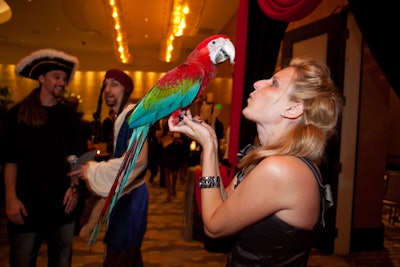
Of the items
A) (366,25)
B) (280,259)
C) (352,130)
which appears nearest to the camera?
(280,259)

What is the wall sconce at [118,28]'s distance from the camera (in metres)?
5.27

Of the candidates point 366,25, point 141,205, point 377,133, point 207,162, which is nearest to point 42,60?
point 141,205

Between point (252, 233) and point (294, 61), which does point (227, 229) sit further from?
point (294, 61)

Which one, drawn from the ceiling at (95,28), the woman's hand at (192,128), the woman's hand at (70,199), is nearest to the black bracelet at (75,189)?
the woman's hand at (70,199)

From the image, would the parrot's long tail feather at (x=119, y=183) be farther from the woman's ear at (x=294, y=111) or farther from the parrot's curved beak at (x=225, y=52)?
the woman's ear at (x=294, y=111)

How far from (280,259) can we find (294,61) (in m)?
0.61

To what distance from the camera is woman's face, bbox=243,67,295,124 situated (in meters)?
0.94

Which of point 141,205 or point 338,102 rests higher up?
point 338,102

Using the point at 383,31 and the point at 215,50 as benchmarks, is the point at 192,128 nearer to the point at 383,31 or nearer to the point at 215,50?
the point at 215,50

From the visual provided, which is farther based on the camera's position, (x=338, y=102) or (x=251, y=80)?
(x=251, y=80)

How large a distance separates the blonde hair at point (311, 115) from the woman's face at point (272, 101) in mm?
21

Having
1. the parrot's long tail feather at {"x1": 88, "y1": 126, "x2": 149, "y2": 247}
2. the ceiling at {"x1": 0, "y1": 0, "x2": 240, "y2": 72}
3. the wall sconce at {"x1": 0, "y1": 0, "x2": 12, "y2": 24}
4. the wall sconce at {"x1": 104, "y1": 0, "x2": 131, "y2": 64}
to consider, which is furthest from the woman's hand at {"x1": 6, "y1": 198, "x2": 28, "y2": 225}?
the wall sconce at {"x1": 0, "y1": 0, "x2": 12, "y2": 24}

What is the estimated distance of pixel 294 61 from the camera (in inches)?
39.6

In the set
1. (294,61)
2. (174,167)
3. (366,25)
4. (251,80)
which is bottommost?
(174,167)
